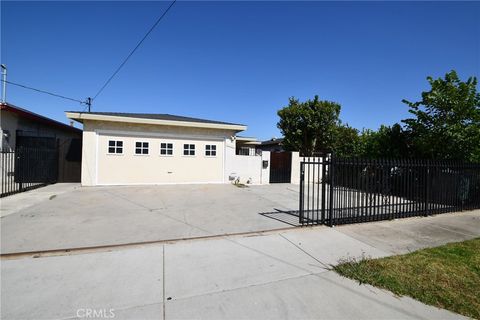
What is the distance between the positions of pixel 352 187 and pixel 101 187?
451 inches

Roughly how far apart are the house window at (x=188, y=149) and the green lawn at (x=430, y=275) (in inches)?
463

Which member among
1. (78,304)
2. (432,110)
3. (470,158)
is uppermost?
(432,110)

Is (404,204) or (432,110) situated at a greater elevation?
(432,110)

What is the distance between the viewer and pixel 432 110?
37.8 ft

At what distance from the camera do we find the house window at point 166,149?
1436cm

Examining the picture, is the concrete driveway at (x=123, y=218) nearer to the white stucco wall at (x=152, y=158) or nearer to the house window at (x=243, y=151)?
the white stucco wall at (x=152, y=158)

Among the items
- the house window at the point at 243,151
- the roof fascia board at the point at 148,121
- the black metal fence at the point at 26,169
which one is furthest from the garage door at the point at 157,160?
the house window at the point at 243,151

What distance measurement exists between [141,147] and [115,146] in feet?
4.14

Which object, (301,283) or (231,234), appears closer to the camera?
(301,283)

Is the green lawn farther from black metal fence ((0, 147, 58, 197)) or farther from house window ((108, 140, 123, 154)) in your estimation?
house window ((108, 140, 123, 154))

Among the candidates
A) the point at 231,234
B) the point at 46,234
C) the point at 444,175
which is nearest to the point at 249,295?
the point at 231,234

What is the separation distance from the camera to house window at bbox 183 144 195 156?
1485 cm

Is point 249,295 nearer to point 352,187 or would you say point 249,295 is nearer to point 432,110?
point 352,187

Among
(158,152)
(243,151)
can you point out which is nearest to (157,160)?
(158,152)
